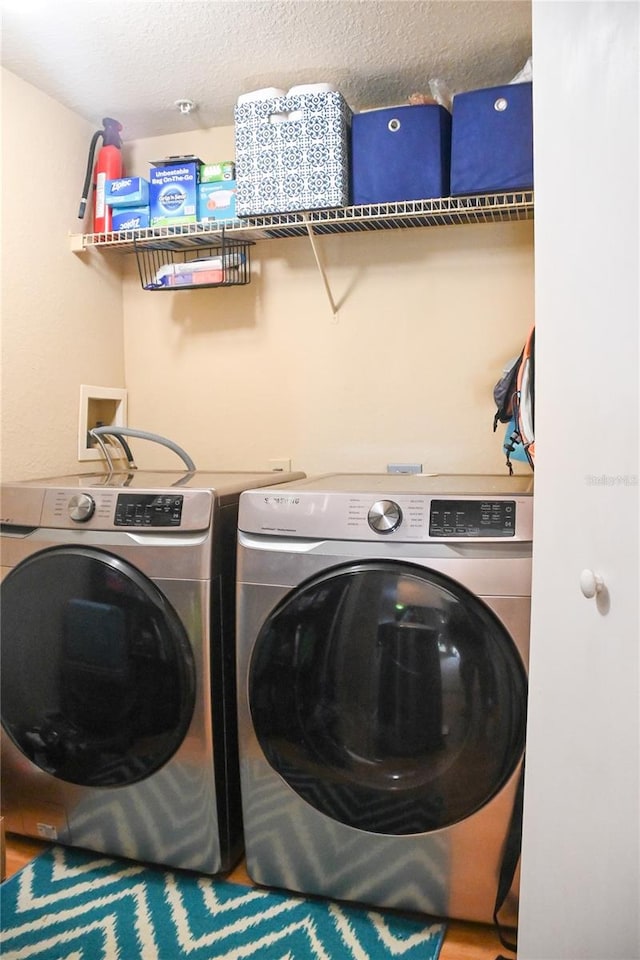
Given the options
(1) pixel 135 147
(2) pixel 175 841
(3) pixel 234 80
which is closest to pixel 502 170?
(3) pixel 234 80

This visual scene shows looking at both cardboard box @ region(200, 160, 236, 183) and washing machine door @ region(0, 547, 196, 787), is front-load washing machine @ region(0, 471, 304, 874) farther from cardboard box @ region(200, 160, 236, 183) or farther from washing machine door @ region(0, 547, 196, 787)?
cardboard box @ region(200, 160, 236, 183)

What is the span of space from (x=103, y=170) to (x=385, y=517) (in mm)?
1638

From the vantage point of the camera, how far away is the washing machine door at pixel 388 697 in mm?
1368

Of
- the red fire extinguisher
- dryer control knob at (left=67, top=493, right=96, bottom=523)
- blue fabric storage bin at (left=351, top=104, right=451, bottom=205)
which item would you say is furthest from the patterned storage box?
dryer control knob at (left=67, top=493, right=96, bottom=523)

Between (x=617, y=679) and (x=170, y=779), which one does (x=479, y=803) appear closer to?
(x=617, y=679)

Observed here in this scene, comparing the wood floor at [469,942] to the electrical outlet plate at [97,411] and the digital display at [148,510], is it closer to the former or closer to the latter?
the digital display at [148,510]

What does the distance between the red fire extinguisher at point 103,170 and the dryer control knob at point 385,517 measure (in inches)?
56.3

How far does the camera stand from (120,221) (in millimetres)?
2238

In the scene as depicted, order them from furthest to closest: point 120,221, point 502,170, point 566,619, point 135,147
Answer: point 135,147, point 120,221, point 502,170, point 566,619

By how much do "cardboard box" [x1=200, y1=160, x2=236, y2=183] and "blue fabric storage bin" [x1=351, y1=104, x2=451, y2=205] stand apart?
0.40m

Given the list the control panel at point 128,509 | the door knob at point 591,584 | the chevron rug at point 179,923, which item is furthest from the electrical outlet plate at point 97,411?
the door knob at point 591,584

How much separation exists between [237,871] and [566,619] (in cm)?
111

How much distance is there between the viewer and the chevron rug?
1408 millimetres

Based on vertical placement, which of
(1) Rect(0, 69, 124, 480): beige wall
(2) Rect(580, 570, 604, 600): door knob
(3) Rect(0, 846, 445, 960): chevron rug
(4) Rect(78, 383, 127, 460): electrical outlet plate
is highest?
(1) Rect(0, 69, 124, 480): beige wall
